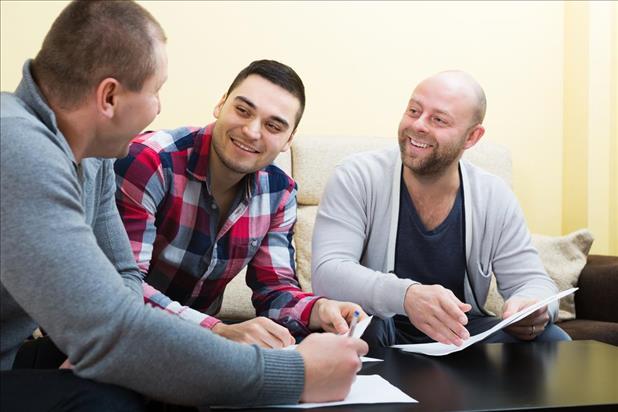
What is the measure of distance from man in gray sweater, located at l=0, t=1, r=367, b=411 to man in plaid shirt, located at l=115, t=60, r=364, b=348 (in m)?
0.51

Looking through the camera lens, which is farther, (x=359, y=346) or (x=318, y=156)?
(x=318, y=156)

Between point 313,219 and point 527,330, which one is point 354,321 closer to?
point 527,330

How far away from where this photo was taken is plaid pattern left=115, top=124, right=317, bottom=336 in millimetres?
1622

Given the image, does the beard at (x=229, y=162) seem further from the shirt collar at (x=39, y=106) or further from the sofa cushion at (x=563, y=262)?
the sofa cushion at (x=563, y=262)

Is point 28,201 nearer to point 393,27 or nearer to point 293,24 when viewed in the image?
point 293,24

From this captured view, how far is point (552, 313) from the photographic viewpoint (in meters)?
1.75

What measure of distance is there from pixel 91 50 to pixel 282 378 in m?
0.50

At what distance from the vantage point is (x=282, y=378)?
965 mm

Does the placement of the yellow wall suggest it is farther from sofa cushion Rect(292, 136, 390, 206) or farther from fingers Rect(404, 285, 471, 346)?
fingers Rect(404, 285, 471, 346)

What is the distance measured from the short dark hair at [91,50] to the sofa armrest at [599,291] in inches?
73.4

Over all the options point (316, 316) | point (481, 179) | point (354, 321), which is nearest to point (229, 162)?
point (316, 316)

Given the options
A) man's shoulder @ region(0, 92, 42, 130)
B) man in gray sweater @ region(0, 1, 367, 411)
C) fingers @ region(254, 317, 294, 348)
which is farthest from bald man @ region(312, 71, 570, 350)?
man's shoulder @ region(0, 92, 42, 130)

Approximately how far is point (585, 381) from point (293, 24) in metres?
2.00

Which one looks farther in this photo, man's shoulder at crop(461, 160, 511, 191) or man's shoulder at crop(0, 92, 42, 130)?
man's shoulder at crop(461, 160, 511, 191)
